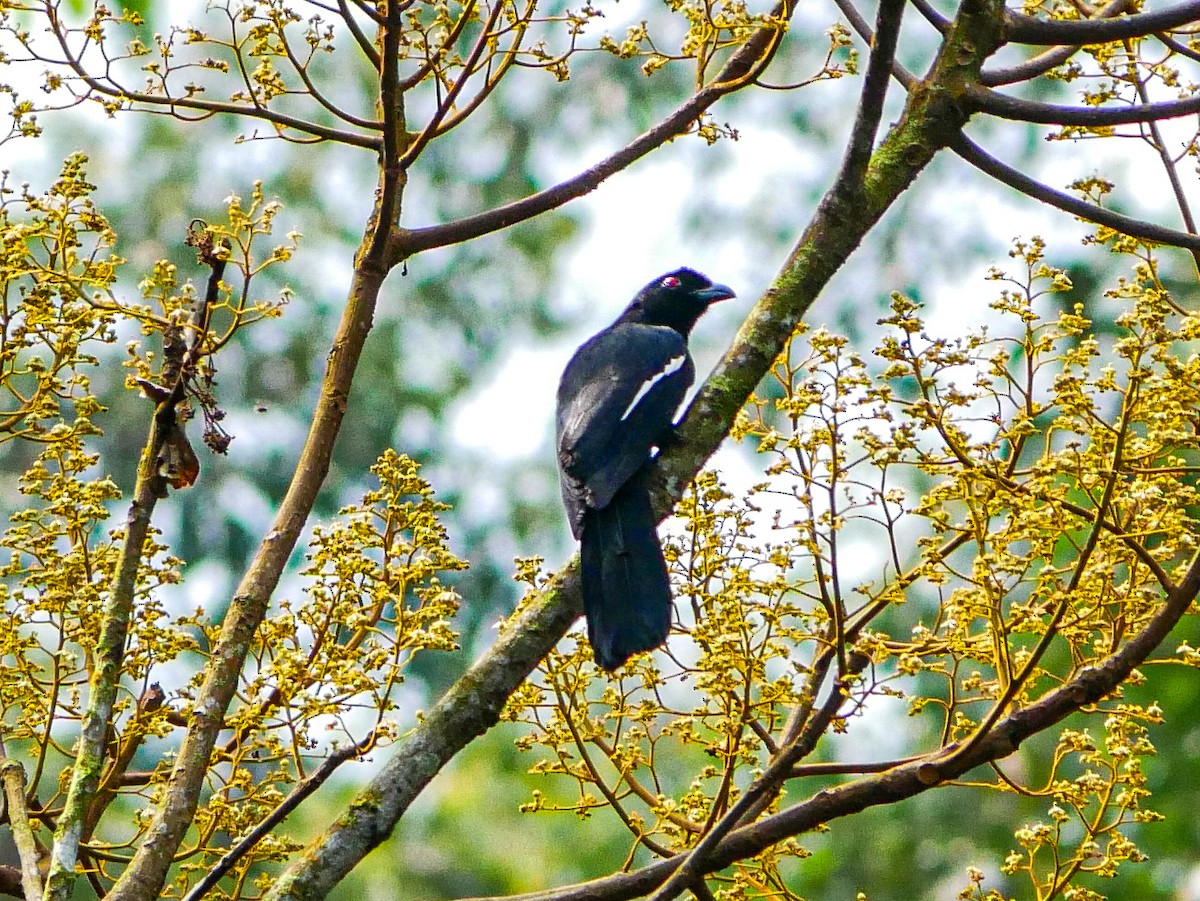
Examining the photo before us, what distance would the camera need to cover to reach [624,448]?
4035 mm

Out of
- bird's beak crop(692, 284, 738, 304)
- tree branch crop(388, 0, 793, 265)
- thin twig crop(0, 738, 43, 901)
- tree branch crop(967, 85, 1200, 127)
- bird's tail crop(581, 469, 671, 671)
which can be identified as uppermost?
bird's beak crop(692, 284, 738, 304)

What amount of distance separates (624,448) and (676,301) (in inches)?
68.8

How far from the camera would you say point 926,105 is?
10.8 ft

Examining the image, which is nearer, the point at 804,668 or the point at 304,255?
the point at 804,668

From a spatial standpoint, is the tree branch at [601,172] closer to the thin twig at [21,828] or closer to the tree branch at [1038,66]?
the tree branch at [1038,66]

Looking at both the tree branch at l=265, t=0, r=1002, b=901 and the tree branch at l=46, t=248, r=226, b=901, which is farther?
the tree branch at l=265, t=0, r=1002, b=901

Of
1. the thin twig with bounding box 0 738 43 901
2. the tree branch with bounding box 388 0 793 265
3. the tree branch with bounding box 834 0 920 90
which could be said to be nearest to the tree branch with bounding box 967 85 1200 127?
the tree branch with bounding box 834 0 920 90

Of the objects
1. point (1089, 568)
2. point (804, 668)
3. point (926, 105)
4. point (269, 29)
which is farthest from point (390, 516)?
point (926, 105)

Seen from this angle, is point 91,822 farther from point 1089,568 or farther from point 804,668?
point 1089,568

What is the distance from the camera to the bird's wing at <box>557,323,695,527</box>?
397 centimetres

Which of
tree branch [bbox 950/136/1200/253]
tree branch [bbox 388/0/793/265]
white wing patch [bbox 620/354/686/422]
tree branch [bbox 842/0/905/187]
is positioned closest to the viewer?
tree branch [bbox 950/136/1200/253]

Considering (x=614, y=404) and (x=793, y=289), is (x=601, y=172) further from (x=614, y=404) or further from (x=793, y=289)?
(x=614, y=404)

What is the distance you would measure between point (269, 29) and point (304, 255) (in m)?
11.9

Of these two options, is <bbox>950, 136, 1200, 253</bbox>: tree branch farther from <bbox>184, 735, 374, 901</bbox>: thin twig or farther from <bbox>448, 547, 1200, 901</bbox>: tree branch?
<bbox>184, 735, 374, 901</bbox>: thin twig
